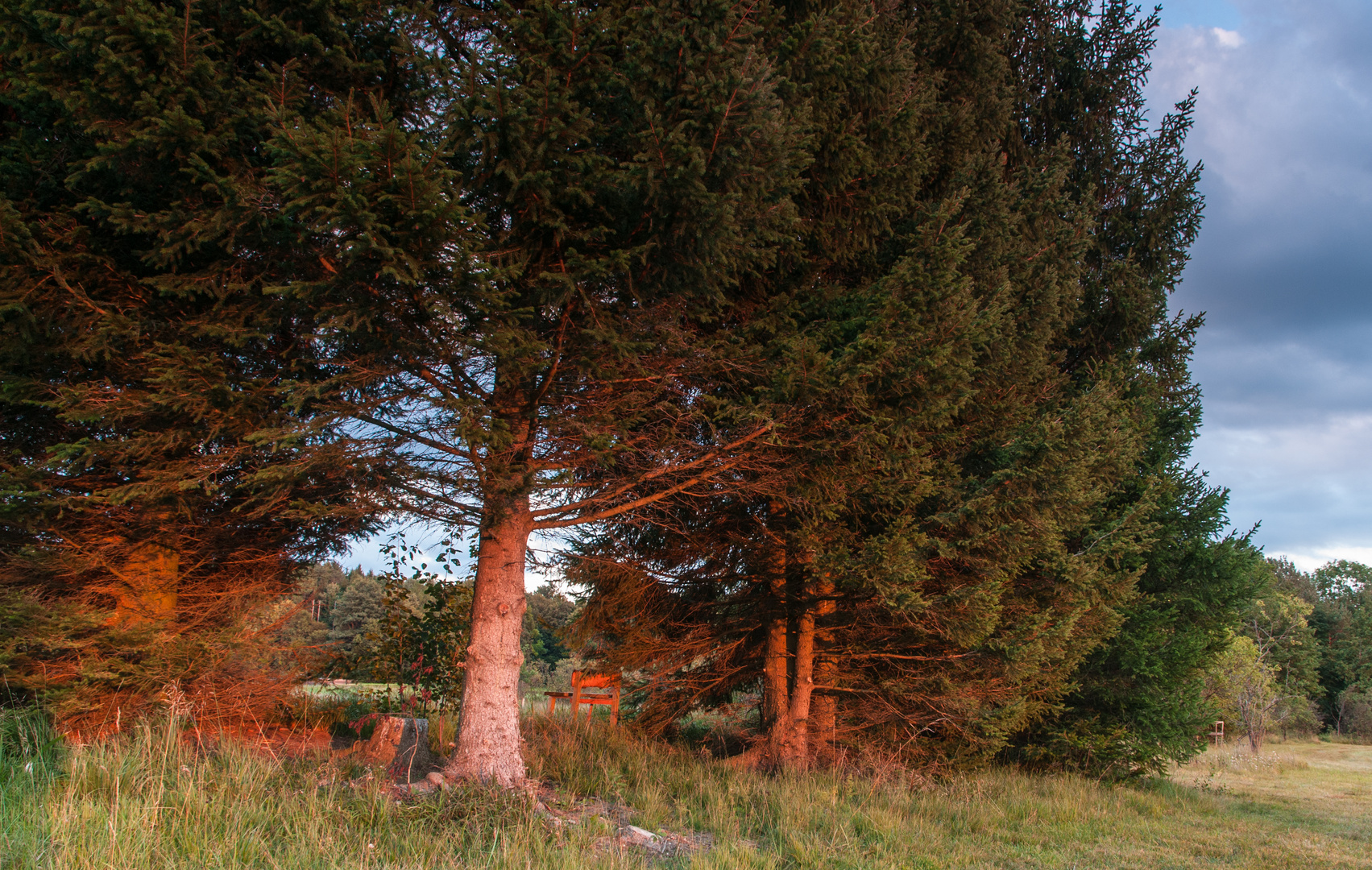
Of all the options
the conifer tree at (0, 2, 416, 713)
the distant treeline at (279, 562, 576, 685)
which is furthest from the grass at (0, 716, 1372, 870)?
the distant treeline at (279, 562, 576, 685)

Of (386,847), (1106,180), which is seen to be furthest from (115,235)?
(1106,180)

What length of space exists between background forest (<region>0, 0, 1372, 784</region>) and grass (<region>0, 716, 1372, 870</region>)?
971 millimetres

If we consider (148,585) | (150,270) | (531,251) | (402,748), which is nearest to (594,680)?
(402,748)

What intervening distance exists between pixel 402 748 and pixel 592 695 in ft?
16.3

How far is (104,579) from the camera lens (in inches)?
267

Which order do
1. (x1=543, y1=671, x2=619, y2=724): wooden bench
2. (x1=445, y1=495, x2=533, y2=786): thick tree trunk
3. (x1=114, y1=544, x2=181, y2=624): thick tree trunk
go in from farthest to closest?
1. (x1=543, y1=671, x2=619, y2=724): wooden bench
2. (x1=114, y1=544, x2=181, y2=624): thick tree trunk
3. (x1=445, y1=495, x2=533, y2=786): thick tree trunk

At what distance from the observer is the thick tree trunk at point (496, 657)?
590 cm

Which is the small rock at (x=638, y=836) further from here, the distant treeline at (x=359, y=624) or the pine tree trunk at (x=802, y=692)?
the pine tree trunk at (x=802, y=692)

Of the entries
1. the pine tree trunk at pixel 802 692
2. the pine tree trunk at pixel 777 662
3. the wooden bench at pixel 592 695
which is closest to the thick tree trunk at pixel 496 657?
the pine tree trunk at pixel 777 662

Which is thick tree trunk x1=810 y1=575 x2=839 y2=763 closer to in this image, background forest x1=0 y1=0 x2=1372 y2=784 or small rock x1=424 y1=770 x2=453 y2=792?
background forest x1=0 y1=0 x2=1372 y2=784

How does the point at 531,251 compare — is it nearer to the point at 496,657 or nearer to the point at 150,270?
the point at 150,270

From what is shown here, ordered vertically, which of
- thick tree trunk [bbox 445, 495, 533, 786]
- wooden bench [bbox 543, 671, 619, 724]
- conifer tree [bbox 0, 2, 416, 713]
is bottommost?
wooden bench [bbox 543, 671, 619, 724]

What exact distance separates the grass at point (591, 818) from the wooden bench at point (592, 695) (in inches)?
46.5

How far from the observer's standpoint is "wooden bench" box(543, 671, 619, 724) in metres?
10.3
